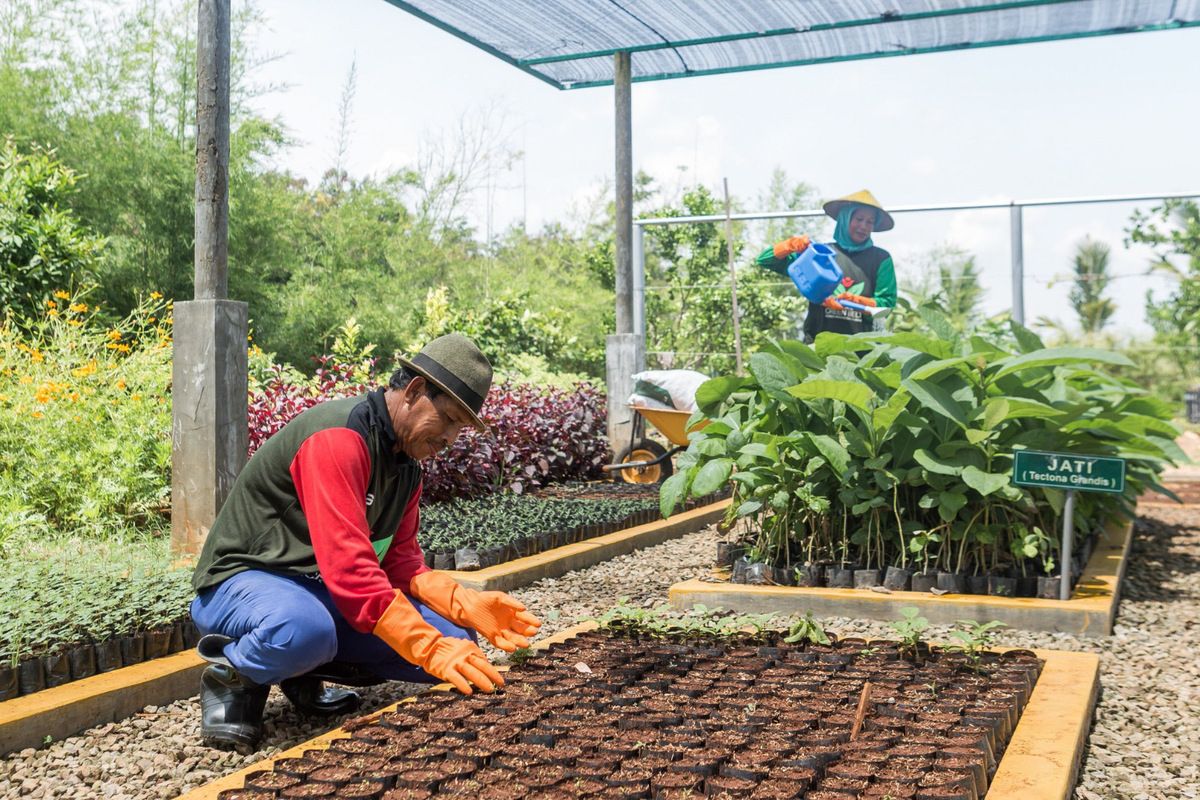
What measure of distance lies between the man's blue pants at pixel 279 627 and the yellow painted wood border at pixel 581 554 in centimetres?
127

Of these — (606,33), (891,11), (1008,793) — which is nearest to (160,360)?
(606,33)

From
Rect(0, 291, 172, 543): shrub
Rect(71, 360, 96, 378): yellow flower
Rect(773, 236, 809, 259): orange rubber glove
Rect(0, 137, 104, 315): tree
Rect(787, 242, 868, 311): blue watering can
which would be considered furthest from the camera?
Rect(0, 137, 104, 315): tree

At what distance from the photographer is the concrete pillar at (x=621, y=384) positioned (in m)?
8.70

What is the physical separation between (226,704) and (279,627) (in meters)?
0.29

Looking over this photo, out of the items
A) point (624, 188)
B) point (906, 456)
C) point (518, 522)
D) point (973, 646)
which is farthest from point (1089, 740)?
point (624, 188)

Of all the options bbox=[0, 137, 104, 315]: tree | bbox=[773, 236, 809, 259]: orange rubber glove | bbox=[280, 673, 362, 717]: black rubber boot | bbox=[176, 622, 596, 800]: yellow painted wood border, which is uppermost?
bbox=[0, 137, 104, 315]: tree

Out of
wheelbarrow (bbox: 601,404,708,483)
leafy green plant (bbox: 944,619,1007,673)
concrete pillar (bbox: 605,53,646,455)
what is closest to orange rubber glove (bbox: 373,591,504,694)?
leafy green plant (bbox: 944,619,1007,673)

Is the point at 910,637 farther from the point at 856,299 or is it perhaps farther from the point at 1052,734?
the point at 856,299

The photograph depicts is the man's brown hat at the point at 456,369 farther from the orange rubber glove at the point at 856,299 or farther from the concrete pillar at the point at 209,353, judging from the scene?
the orange rubber glove at the point at 856,299

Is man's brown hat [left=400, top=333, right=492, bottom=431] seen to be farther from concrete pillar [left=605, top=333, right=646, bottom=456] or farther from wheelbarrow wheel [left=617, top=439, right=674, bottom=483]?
concrete pillar [left=605, top=333, right=646, bottom=456]

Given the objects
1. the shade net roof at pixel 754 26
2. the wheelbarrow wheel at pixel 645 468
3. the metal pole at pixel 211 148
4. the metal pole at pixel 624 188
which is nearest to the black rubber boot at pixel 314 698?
the metal pole at pixel 211 148

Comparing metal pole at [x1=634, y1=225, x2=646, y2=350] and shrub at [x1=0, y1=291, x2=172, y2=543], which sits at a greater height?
metal pole at [x1=634, y1=225, x2=646, y2=350]

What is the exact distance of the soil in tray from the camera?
7.22 feet

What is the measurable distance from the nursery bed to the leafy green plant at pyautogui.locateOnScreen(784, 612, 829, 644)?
0.08 metres
